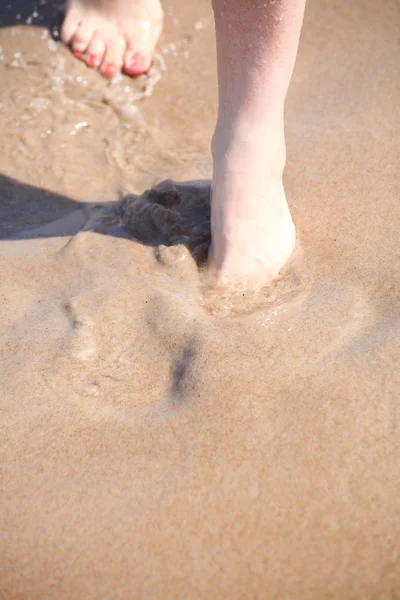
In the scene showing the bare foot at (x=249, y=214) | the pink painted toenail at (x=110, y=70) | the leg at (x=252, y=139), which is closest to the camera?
the leg at (x=252, y=139)

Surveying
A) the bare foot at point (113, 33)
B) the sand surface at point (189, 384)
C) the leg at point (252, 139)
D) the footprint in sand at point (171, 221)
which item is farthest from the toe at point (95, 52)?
the leg at point (252, 139)

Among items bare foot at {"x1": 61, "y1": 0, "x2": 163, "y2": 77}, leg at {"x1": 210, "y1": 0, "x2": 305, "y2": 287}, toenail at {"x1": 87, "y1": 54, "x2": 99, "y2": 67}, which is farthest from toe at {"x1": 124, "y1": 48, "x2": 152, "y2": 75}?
leg at {"x1": 210, "y1": 0, "x2": 305, "y2": 287}

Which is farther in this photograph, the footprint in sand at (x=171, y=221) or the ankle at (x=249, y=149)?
the footprint in sand at (x=171, y=221)

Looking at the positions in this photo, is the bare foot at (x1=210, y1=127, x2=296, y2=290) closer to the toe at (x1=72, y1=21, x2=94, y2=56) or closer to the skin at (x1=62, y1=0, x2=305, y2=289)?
the skin at (x1=62, y1=0, x2=305, y2=289)

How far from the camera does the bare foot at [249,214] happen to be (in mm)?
1382

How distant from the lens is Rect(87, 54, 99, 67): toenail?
227cm

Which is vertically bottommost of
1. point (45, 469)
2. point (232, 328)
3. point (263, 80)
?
point (45, 469)

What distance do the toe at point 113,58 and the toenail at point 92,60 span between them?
3 centimetres

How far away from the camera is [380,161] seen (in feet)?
5.75

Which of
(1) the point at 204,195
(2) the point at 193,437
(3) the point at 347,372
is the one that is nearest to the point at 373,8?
(1) the point at 204,195

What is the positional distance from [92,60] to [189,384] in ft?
5.23

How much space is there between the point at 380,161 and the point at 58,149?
106 centimetres

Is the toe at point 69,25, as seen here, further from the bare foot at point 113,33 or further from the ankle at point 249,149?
the ankle at point 249,149

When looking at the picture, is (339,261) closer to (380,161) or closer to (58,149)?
(380,161)
